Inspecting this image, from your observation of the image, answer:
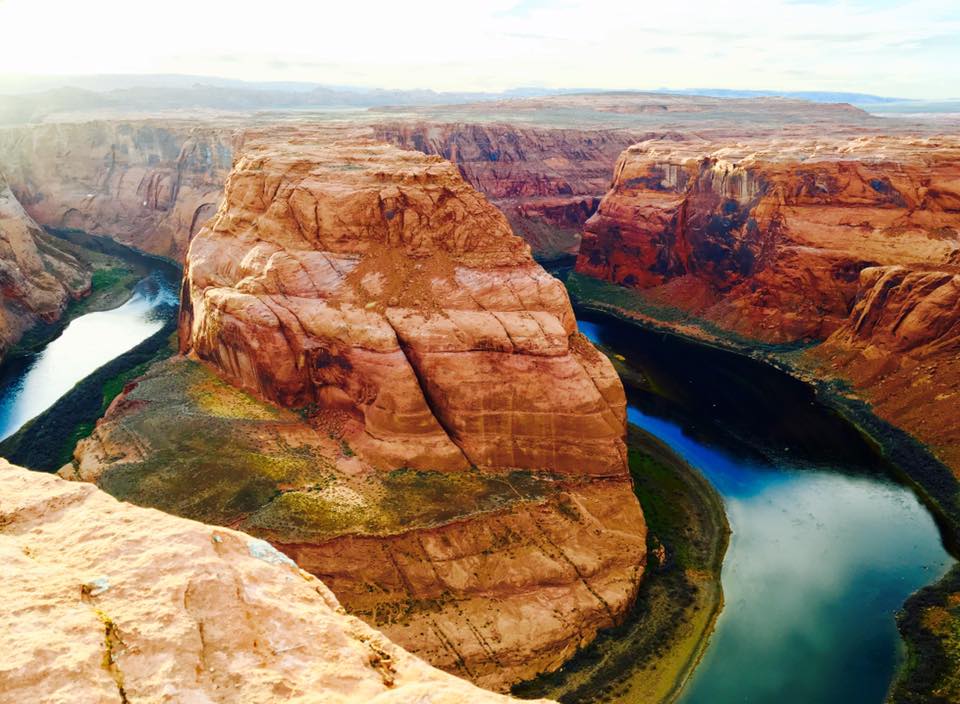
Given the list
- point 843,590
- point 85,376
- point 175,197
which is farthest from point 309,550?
point 175,197

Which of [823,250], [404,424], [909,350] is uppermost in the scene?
[823,250]

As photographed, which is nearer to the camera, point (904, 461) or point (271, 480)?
point (271, 480)

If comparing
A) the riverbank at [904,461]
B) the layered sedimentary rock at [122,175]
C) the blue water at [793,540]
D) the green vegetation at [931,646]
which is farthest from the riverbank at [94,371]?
the riverbank at [904,461]

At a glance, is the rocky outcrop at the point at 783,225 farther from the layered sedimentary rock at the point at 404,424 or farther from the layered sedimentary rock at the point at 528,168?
the layered sedimentary rock at the point at 404,424

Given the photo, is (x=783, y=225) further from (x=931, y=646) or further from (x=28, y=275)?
(x=28, y=275)

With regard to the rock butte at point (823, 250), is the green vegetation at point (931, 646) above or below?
below

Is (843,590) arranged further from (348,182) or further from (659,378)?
(348,182)

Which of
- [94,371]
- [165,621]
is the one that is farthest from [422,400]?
[94,371]
